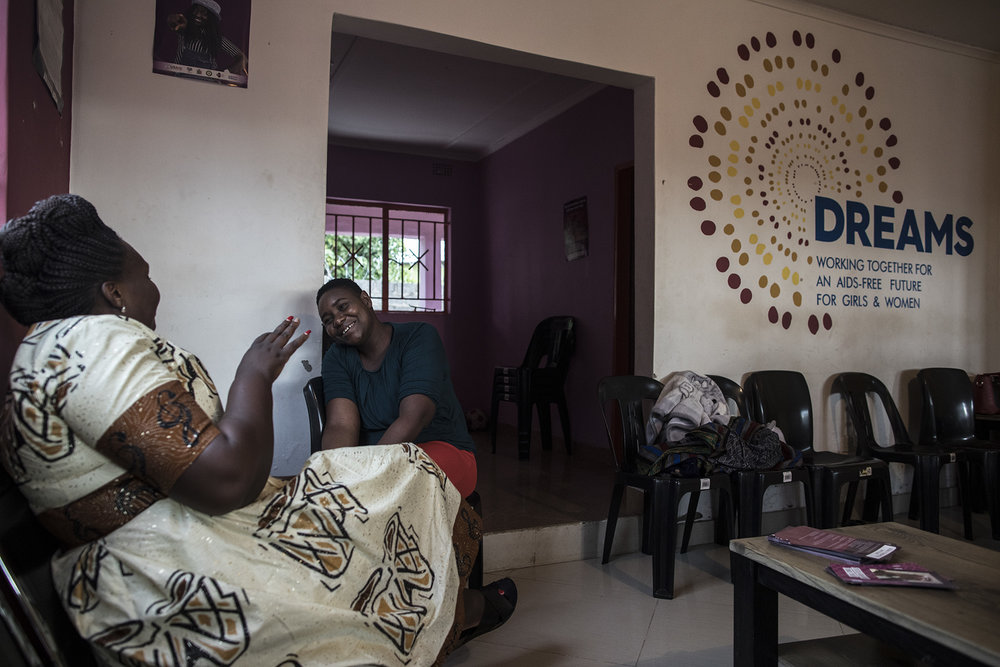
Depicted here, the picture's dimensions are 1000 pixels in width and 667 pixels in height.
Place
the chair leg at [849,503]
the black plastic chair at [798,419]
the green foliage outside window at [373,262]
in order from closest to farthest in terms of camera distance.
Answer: the black plastic chair at [798,419]
the chair leg at [849,503]
the green foliage outside window at [373,262]

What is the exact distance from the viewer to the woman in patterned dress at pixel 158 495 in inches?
41.3

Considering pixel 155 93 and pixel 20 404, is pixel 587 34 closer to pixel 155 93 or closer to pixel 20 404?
pixel 155 93

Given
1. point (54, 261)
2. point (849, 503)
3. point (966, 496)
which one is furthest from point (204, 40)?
point (966, 496)

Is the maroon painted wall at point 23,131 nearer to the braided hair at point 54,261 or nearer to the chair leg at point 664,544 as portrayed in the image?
the braided hair at point 54,261

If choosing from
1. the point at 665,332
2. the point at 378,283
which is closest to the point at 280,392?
the point at 665,332

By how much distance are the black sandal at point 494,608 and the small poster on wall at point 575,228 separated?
3.66 metres

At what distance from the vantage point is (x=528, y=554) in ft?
9.64

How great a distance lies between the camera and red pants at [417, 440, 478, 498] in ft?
6.82

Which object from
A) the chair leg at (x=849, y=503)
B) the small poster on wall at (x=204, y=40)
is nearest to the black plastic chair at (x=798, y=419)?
the chair leg at (x=849, y=503)

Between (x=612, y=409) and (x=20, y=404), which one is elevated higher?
(x=20, y=404)

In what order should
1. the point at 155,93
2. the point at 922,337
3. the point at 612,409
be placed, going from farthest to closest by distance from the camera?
the point at 612,409 < the point at 922,337 < the point at 155,93

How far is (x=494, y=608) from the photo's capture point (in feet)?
6.19

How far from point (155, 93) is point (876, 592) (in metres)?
2.65

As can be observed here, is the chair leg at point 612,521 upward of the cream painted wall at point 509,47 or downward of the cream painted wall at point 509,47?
downward
